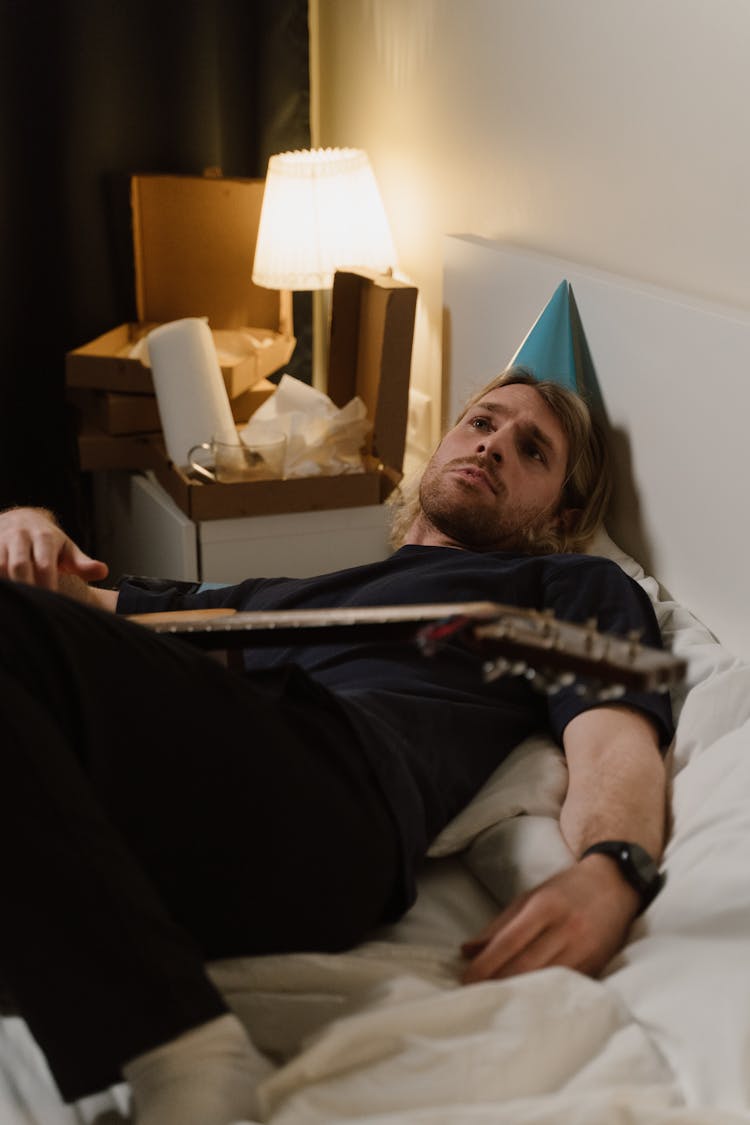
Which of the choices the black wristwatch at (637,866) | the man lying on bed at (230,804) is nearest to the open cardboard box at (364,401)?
the man lying on bed at (230,804)

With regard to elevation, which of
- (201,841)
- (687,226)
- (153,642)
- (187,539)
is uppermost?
(687,226)

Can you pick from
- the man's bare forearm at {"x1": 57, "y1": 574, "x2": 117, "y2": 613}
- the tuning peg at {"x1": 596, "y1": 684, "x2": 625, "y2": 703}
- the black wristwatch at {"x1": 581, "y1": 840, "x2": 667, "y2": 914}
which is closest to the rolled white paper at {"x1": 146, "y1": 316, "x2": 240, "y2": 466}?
the man's bare forearm at {"x1": 57, "y1": 574, "x2": 117, "y2": 613}

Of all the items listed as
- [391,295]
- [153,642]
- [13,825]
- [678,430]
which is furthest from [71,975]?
[391,295]

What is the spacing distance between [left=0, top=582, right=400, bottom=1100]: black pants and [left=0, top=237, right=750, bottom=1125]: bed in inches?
2.3

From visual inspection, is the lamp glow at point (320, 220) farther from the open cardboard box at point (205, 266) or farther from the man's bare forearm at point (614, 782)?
the man's bare forearm at point (614, 782)

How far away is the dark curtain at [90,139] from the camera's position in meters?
2.84

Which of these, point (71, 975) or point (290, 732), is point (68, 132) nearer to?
point (290, 732)

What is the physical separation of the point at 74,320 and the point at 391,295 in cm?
100

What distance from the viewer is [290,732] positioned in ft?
3.38

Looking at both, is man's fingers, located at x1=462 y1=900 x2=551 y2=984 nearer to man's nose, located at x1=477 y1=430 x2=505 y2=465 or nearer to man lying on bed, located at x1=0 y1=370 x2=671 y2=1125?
man lying on bed, located at x1=0 y1=370 x2=671 y2=1125

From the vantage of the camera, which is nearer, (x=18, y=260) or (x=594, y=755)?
(x=594, y=755)

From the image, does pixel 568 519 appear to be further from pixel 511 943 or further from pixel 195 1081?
pixel 195 1081

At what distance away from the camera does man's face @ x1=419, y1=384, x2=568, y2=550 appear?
1.70 metres

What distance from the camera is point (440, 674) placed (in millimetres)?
1381
